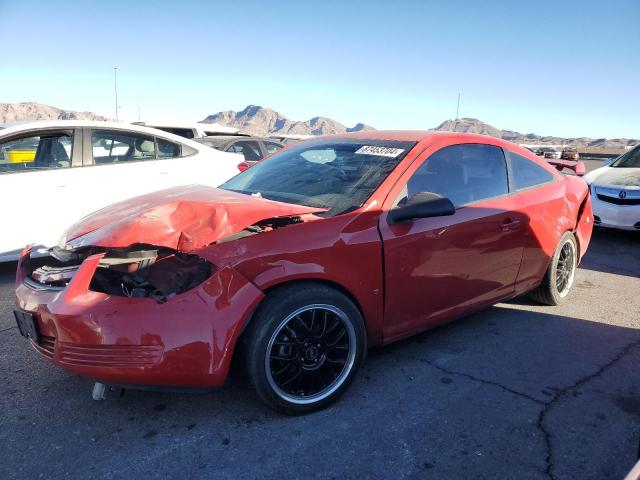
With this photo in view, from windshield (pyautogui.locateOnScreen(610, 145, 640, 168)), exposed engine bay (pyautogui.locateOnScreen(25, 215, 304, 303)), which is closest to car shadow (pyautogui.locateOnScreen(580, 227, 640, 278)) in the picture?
windshield (pyautogui.locateOnScreen(610, 145, 640, 168))

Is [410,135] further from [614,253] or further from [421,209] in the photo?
[614,253]

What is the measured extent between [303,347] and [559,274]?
2835 millimetres

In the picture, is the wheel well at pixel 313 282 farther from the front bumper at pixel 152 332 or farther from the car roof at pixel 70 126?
the car roof at pixel 70 126

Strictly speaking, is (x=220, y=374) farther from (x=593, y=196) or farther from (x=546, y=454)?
(x=593, y=196)

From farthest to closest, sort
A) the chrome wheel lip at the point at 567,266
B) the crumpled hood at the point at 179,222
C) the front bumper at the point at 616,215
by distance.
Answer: the front bumper at the point at 616,215, the chrome wheel lip at the point at 567,266, the crumpled hood at the point at 179,222

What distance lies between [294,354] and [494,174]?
6.92 ft

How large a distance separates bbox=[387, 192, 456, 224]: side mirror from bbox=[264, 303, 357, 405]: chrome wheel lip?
2.07 feet

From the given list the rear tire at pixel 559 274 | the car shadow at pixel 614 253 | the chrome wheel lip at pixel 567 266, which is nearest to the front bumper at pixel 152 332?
the rear tire at pixel 559 274

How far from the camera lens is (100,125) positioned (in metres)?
5.62

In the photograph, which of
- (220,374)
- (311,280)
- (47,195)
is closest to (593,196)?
(311,280)

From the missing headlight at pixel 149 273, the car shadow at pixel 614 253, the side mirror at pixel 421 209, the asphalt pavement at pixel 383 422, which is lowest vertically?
the car shadow at pixel 614 253

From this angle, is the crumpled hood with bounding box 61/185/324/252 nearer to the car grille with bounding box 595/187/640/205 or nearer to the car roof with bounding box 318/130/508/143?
the car roof with bounding box 318/130/508/143

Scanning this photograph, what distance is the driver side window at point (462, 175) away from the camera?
3.05 m

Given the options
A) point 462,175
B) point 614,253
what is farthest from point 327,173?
point 614,253
